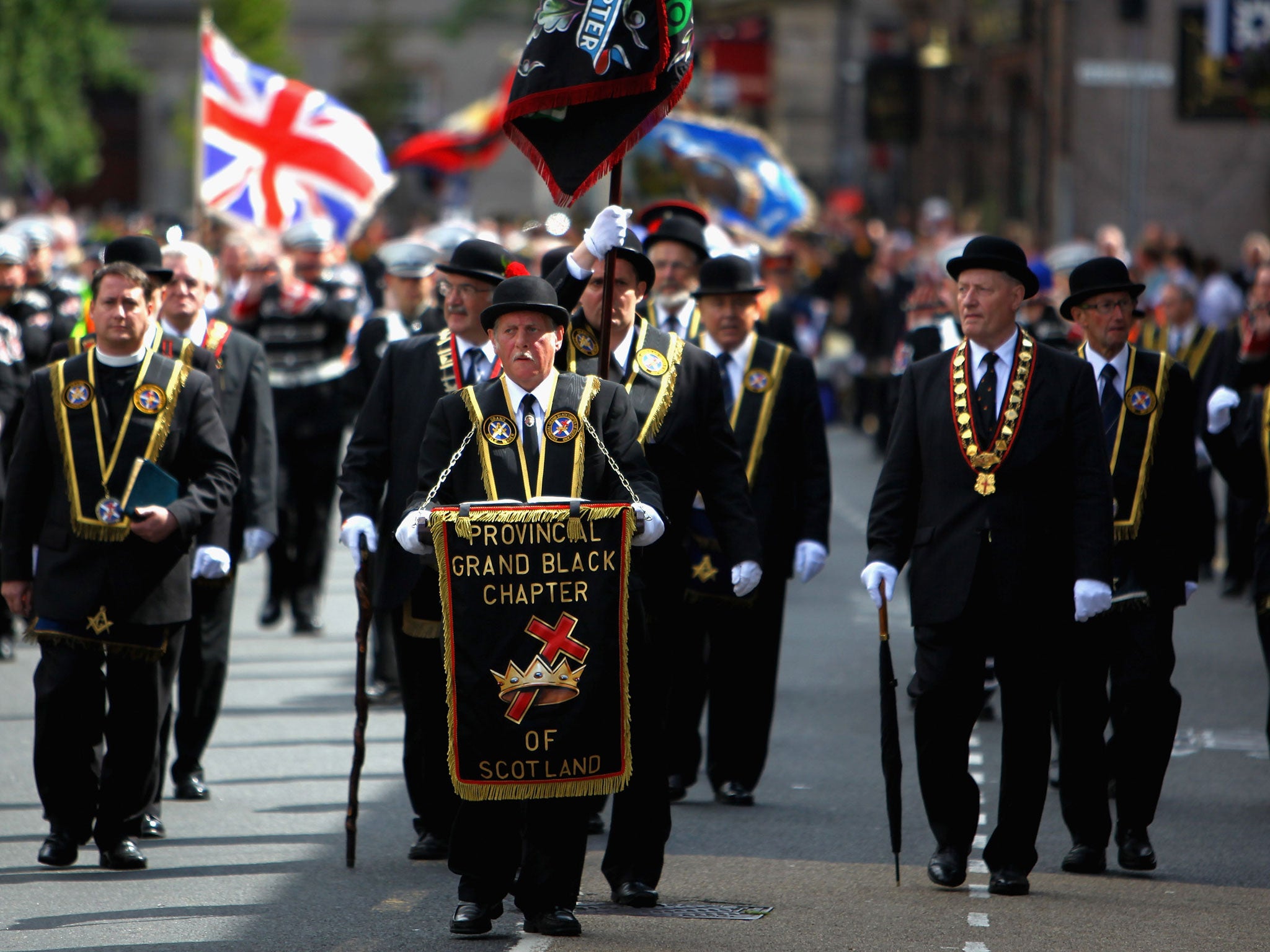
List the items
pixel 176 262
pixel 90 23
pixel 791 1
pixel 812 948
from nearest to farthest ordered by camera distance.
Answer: pixel 812 948
pixel 176 262
pixel 90 23
pixel 791 1

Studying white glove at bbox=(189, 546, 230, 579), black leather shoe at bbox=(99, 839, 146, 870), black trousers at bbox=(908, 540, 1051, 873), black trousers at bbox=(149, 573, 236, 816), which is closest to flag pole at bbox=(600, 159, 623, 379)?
black trousers at bbox=(908, 540, 1051, 873)

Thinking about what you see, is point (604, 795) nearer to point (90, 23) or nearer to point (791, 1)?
point (90, 23)

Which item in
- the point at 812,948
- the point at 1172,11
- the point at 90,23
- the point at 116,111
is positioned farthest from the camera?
the point at 116,111

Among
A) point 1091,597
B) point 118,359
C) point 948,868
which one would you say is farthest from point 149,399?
point 1091,597

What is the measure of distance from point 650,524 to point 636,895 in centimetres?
127

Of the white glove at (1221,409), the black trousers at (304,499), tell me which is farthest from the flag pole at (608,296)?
the black trousers at (304,499)

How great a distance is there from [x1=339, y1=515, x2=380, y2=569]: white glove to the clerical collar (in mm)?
982

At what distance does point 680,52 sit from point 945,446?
1647 mm

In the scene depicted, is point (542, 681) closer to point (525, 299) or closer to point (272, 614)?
point (525, 299)

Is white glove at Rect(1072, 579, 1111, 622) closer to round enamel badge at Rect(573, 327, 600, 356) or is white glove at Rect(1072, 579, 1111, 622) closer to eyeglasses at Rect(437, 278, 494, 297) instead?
round enamel badge at Rect(573, 327, 600, 356)

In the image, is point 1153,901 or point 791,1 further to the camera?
point 791,1

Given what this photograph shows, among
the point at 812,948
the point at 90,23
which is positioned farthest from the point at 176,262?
the point at 90,23

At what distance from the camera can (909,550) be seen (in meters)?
7.20

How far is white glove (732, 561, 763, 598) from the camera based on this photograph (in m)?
7.35
